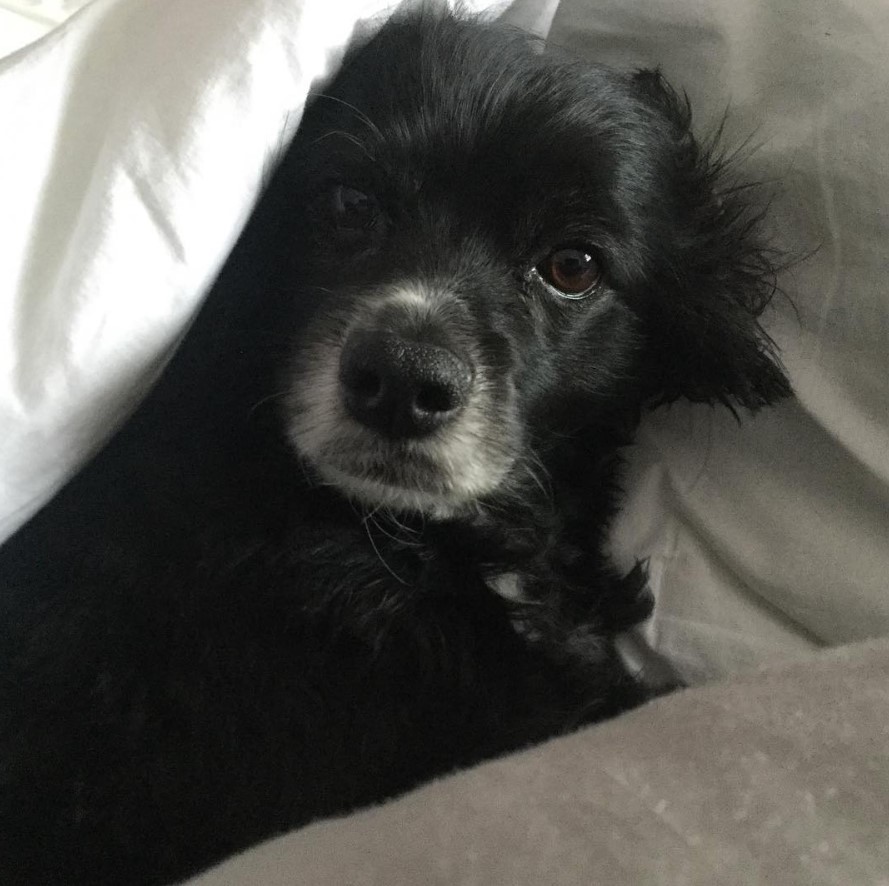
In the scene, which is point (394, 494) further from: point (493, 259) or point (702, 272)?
point (702, 272)

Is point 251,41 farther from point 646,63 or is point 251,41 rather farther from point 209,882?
point 209,882

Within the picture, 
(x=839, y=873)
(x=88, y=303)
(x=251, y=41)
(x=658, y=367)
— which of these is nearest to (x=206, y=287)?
(x=88, y=303)

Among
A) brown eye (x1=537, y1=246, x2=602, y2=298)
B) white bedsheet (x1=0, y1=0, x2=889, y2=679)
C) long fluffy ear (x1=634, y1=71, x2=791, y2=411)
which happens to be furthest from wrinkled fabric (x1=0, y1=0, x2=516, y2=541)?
long fluffy ear (x1=634, y1=71, x2=791, y2=411)

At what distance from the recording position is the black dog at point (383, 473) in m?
0.84

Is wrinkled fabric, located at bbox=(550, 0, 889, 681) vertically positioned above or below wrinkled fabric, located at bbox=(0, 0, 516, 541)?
below

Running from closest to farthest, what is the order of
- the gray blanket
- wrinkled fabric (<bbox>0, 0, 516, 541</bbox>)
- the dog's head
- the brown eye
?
the gray blanket → wrinkled fabric (<bbox>0, 0, 516, 541</bbox>) → the dog's head → the brown eye

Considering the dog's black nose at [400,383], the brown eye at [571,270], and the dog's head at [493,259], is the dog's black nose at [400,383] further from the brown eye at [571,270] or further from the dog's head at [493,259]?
the brown eye at [571,270]

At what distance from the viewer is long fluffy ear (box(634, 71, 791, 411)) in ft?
3.50

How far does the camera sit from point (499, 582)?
103 cm

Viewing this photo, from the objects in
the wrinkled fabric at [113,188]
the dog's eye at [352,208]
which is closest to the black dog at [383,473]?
the dog's eye at [352,208]

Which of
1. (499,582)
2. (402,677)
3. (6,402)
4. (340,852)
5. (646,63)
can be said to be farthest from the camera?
(646,63)

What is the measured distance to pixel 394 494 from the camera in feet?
3.05

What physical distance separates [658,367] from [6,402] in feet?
2.47

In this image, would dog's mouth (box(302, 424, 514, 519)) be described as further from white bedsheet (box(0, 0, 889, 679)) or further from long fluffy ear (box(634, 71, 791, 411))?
long fluffy ear (box(634, 71, 791, 411))
